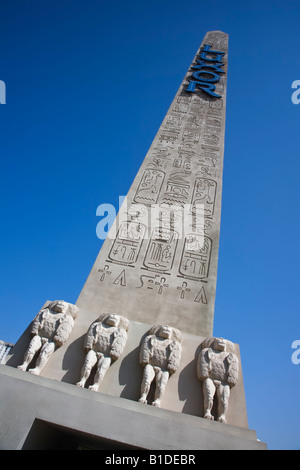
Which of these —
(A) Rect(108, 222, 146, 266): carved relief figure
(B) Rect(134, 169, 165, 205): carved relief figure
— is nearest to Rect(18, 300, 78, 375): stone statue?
(A) Rect(108, 222, 146, 266): carved relief figure

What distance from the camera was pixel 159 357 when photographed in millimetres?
3398

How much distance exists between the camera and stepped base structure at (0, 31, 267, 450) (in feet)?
8.87

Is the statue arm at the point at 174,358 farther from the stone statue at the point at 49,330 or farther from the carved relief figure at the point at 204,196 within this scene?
the carved relief figure at the point at 204,196

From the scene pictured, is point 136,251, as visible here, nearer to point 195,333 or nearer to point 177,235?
point 177,235

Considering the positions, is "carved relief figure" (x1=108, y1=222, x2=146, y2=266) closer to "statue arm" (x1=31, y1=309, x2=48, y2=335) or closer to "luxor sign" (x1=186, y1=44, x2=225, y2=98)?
"statue arm" (x1=31, y1=309, x2=48, y2=335)

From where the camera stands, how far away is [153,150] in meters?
6.70

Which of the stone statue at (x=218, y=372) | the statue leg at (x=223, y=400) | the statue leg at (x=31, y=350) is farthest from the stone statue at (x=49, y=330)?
the statue leg at (x=223, y=400)

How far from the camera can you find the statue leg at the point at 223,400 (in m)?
3.03

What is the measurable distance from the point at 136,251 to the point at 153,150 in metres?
2.74

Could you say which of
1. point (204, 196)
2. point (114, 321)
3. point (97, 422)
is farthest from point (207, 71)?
point (97, 422)

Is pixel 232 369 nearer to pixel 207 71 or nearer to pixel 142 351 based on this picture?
pixel 142 351

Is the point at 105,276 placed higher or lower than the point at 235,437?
higher
